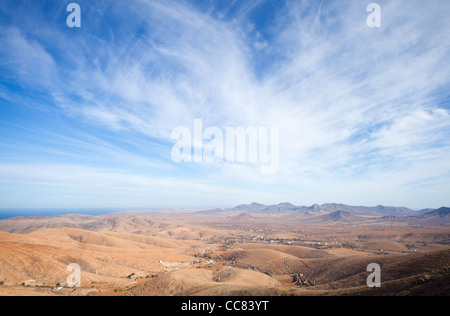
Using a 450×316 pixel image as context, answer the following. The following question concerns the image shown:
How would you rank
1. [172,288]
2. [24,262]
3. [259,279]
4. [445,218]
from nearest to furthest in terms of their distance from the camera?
1. [172,288]
2. [24,262]
3. [259,279]
4. [445,218]

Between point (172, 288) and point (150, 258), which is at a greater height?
point (172, 288)

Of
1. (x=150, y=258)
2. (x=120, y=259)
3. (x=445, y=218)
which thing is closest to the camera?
(x=120, y=259)
